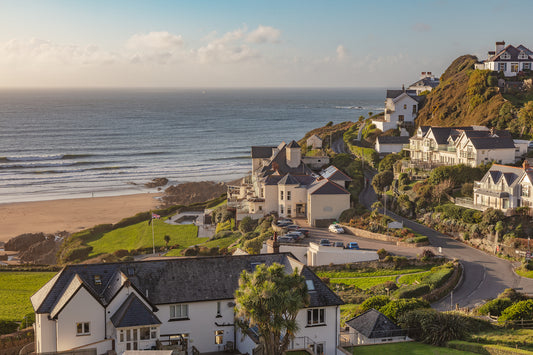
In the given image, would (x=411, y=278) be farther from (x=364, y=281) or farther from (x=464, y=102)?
(x=464, y=102)

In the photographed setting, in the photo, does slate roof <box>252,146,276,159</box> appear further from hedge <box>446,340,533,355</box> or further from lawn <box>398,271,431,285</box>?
hedge <box>446,340,533,355</box>

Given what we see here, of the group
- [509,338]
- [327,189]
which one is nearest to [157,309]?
[509,338]

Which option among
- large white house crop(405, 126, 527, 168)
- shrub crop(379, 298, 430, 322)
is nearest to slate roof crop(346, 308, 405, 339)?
shrub crop(379, 298, 430, 322)

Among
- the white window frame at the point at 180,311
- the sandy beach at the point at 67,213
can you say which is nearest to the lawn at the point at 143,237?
the sandy beach at the point at 67,213

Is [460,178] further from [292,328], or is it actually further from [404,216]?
[292,328]

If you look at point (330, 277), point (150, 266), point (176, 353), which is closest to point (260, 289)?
point (176, 353)

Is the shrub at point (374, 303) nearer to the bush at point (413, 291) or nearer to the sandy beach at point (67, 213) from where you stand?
the bush at point (413, 291)
